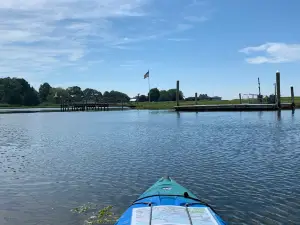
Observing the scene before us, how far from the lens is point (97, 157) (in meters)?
20.0

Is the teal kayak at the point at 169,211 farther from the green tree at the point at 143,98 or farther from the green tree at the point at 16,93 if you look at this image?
the green tree at the point at 16,93

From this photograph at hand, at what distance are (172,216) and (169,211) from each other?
300mm

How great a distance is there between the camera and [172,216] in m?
7.02

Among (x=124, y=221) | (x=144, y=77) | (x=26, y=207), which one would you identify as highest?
(x=144, y=77)

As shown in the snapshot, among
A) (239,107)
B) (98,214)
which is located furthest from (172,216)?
(239,107)

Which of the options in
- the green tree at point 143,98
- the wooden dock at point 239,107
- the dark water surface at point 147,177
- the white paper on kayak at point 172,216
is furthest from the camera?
the green tree at point 143,98

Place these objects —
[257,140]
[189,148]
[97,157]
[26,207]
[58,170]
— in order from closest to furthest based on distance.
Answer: [26,207], [58,170], [97,157], [189,148], [257,140]

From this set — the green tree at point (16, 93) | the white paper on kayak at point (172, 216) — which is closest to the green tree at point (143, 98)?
the green tree at point (16, 93)

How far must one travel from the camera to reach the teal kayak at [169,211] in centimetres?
680

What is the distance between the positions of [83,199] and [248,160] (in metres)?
9.08

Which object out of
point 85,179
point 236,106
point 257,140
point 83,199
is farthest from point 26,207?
point 236,106

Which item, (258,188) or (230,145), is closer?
(258,188)

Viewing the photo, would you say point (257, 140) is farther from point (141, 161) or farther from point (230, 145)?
point (141, 161)

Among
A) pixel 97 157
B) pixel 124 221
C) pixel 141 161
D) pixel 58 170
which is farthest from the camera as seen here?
pixel 97 157
